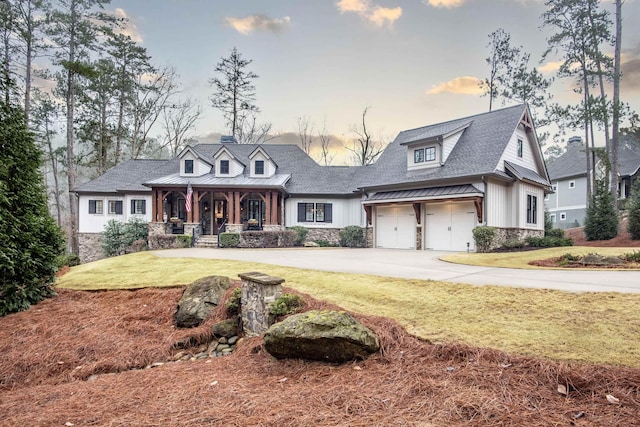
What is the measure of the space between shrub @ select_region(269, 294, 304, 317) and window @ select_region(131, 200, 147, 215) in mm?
20421

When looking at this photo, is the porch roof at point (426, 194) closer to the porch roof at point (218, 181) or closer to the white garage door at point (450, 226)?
the white garage door at point (450, 226)

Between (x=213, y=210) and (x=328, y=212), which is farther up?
(x=213, y=210)

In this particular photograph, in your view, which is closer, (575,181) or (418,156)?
(418,156)

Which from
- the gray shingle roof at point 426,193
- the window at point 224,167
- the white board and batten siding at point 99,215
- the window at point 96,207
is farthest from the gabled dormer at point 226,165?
the gray shingle roof at point 426,193

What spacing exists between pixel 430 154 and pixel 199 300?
48.7 feet

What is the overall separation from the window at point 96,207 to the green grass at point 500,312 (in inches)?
696

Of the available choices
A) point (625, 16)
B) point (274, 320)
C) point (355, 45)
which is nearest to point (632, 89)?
point (625, 16)

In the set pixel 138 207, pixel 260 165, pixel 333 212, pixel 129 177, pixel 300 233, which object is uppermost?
pixel 260 165

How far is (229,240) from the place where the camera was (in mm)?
18188

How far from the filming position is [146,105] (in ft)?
95.5

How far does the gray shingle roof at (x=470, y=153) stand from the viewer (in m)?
15.8

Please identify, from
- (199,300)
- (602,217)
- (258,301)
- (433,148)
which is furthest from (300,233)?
(602,217)

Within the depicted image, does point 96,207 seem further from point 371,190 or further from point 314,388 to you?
point 314,388

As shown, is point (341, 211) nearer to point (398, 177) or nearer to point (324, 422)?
point (398, 177)
